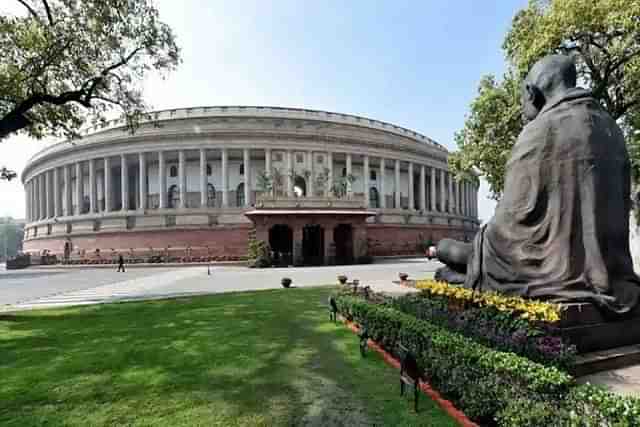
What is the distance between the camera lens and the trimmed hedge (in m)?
2.70

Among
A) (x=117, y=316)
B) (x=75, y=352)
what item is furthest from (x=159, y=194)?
(x=75, y=352)

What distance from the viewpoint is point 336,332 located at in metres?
7.61

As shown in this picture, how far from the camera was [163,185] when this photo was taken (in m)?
43.9

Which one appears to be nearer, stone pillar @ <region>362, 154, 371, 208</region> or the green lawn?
the green lawn

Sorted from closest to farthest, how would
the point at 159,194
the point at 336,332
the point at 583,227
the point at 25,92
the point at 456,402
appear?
the point at 456,402, the point at 583,227, the point at 336,332, the point at 25,92, the point at 159,194

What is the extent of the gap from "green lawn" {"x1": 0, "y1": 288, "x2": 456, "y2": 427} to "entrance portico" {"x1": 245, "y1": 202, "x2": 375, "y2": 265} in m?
21.0

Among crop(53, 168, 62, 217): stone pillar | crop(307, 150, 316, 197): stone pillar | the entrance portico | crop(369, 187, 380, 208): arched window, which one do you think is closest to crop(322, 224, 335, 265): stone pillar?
the entrance portico

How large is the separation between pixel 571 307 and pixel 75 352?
8129mm

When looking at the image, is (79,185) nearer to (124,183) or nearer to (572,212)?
(124,183)

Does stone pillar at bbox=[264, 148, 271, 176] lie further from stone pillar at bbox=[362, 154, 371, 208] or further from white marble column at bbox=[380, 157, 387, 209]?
white marble column at bbox=[380, 157, 387, 209]

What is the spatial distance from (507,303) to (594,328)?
104 centimetres

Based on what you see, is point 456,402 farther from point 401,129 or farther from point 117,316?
point 401,129

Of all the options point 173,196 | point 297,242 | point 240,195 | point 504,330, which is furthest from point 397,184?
point 504,330

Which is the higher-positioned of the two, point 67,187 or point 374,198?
point 67,187
